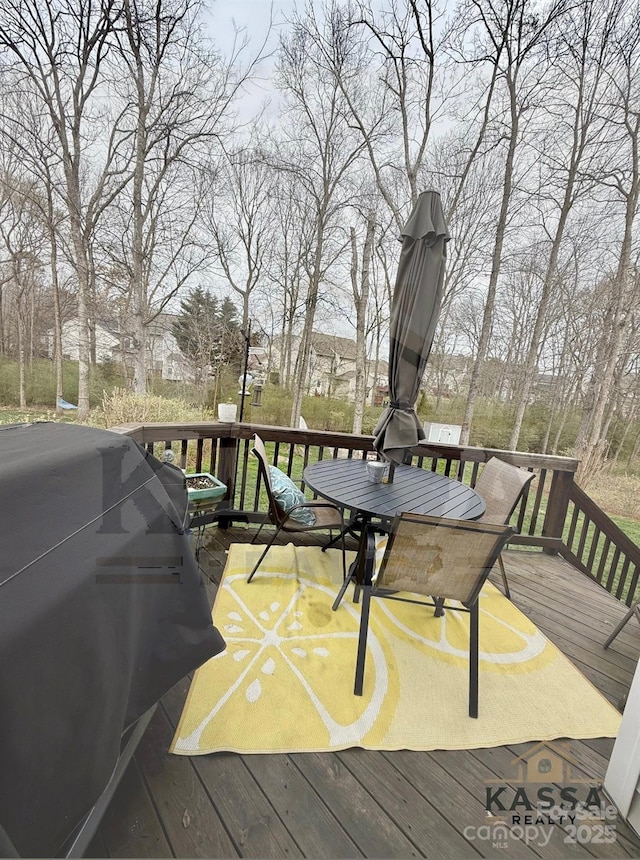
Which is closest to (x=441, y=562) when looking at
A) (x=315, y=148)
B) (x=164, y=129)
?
(x=164, y=129)

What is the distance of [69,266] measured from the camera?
8.72 meters

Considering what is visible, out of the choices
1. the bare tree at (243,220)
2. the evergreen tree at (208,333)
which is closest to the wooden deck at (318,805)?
the bare tree at (243,220)

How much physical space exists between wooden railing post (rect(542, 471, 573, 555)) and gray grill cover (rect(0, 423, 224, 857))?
3119 mm

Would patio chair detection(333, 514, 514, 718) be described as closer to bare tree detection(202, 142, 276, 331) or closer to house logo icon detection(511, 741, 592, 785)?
house logo icon detection(511, 741, 592, 785)

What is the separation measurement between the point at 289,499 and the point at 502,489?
1.56 metres

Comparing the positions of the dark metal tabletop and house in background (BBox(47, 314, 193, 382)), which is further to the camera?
house in background (BBox(47, 314, 193, 382))

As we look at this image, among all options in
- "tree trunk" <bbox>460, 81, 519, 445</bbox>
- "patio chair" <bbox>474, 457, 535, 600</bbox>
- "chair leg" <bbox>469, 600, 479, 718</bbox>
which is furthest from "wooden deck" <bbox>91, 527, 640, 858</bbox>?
"tree trunk" <bbox>460, 81, 519, 445</bbox>

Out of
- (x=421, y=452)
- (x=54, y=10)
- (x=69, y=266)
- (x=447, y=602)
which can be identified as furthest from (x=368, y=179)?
(x=447, y=602)

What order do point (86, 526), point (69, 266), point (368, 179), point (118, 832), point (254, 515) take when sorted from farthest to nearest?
point (368, 179)
point (69, 266)
point (254, 515)
point (118, 832)
point (86, 526)

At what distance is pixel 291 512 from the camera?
2.44 metres

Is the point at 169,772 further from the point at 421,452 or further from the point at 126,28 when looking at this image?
the point at 126,28

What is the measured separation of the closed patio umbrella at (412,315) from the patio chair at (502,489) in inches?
29.4

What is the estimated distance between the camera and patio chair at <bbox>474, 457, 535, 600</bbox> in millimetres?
2475

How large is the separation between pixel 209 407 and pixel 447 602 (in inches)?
411
